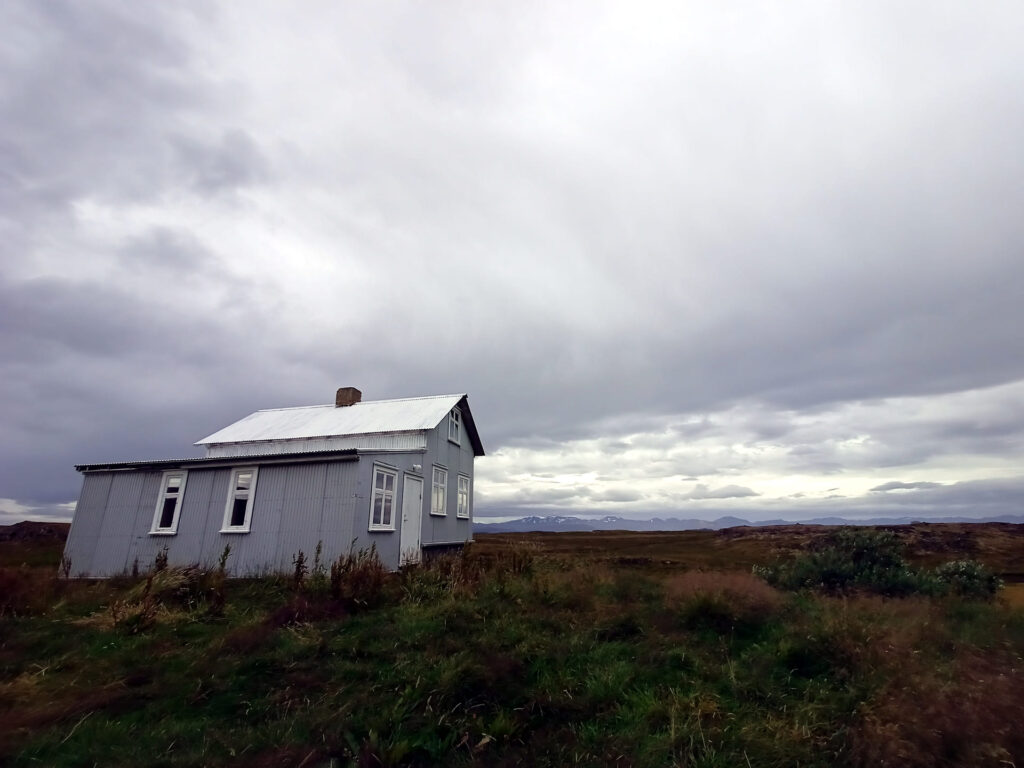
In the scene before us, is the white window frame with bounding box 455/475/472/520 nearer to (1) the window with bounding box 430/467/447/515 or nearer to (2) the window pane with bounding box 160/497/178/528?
(1) the window with bounding box 430/467/447/515

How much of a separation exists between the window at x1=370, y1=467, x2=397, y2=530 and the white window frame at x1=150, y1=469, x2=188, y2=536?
5.87m

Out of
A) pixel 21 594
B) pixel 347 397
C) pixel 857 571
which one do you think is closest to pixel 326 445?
pixel 347 397

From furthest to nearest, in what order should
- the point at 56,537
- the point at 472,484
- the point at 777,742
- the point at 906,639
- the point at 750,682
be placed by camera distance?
the point at 56,537, the point at 472,484, the point at 906,639, the point at 750,682, the point at 777,742

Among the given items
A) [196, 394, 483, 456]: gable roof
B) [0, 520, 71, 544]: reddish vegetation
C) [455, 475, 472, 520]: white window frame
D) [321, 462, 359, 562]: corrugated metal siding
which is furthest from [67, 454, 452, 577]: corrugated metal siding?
[0, 520, 71, 544]: reddish vegetation

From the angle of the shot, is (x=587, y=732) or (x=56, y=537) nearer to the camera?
(x=587, y=732)

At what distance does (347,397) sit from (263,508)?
10.1 m

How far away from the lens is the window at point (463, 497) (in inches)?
964

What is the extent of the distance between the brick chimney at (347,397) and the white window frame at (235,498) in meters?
9.08

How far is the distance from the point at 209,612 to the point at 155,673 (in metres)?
3.31

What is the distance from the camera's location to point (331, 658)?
24.3 ft

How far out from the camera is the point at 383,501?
56.6 feet

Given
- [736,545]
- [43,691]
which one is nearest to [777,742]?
[43,691]

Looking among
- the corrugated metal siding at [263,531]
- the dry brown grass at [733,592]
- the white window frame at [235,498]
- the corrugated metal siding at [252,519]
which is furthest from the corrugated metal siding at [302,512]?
the dry brown grass at [733,592]

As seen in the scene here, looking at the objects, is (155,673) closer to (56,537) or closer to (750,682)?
(750,682)
